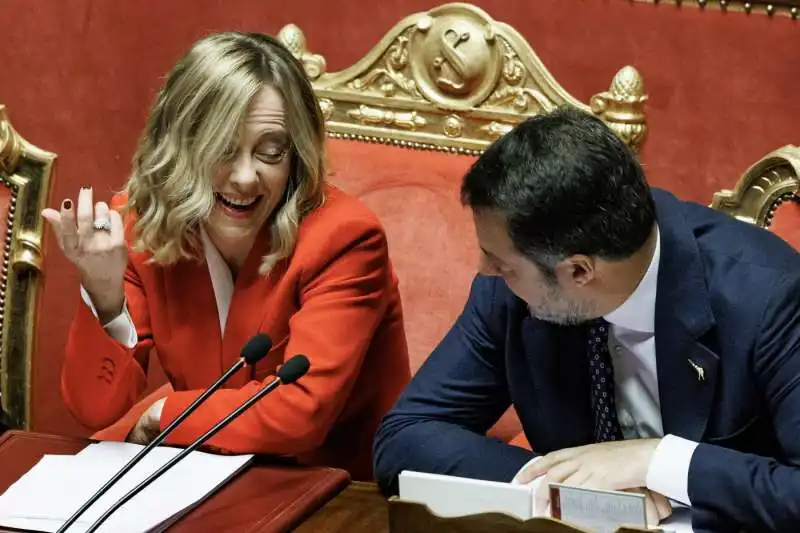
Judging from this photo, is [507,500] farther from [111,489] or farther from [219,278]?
[219,278]

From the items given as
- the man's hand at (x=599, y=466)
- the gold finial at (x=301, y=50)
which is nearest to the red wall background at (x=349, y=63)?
the gold finial at (x=301, y=50)

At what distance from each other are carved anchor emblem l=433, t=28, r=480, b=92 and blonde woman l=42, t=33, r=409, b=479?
0.37 m

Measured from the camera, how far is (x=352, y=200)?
2158mm

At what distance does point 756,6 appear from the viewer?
7.41 feet

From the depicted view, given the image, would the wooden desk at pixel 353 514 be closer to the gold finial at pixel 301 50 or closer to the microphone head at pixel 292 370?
the microphone head at pixel 292 370

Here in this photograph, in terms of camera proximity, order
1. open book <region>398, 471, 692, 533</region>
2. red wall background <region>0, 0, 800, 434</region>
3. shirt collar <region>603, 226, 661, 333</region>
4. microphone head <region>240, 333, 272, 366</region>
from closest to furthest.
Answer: open book <region>398, 471, 692, 533</region> < microphone head <region>240, 333, 272, 366</region> < shirt collar <region>603, 226, 661, 333</region> < red wall background <region>0, 0, 800, 434</region>

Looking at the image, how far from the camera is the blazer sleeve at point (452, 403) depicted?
1772 millimetres

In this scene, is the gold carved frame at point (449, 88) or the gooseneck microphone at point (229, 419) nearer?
the gooseneck microphone at point (229, 419)

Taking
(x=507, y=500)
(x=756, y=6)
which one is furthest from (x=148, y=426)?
(x=756, y=6)

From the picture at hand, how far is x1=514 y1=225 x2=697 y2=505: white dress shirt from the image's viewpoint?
163 cm

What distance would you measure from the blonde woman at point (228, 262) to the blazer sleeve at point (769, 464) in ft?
2.03

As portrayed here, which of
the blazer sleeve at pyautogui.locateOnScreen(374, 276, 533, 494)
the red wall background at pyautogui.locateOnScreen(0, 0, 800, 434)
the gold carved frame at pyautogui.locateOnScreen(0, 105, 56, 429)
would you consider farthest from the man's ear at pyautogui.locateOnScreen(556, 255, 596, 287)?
the gold carved frame at pyautogui.locateOnScreen(0, 105, 56, 429)

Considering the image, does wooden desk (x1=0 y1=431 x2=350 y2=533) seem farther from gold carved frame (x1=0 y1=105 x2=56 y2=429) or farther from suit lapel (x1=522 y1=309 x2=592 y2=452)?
gold carved frame (x1=0 y1=105 x2=56 y2=429)

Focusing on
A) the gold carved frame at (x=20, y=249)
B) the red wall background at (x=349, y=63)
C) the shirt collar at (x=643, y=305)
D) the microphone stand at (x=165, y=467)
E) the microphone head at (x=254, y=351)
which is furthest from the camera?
the gold carved frame at (x=20, y=249)
